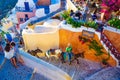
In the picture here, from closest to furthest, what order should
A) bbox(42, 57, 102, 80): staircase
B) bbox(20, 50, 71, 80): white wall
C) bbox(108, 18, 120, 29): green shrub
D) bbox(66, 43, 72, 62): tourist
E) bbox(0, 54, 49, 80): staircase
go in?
bbox(20, 50, 71, 80): white wall → bbox(0, 54, 49, 80): staircase → bbox(108, 18, 120, 29): green shrub → bbox(42, 57, 102, 80): staircase → bbox(66, 43, 72, 62): tourist

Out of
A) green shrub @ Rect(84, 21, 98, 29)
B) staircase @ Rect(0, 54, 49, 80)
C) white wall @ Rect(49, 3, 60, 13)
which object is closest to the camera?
staircase @ Rect(0, 54, 49, 80)

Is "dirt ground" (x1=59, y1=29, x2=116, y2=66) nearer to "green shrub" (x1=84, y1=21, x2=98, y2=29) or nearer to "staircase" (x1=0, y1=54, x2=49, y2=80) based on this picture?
"green shrub" (x1=84, y1=21, x2=98, y2=29)

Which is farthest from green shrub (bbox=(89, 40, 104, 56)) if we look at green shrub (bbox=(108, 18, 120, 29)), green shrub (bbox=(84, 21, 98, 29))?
green shrub (bbox=(108, 18, 120, 29))

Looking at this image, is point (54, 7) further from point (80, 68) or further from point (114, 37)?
point (114, 37)

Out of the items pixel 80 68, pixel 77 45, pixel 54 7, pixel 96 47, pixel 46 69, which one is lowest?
pixel 80 68

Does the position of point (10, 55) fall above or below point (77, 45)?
above

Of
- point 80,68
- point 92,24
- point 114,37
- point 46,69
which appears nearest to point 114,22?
point 114,37

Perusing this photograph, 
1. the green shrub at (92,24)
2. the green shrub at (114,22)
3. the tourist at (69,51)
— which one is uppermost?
the green shrub at (114,22)

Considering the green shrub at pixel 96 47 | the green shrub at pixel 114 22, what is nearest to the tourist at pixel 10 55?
the green shrub at pixel 96 47

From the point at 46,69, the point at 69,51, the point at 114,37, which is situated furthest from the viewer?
the point at 69,51

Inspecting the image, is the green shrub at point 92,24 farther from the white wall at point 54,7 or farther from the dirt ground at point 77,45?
the white wall at point 54,7

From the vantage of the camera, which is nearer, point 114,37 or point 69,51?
point 114,37

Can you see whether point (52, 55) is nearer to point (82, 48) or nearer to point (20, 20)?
point (82, 48)

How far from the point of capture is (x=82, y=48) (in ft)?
59.5
